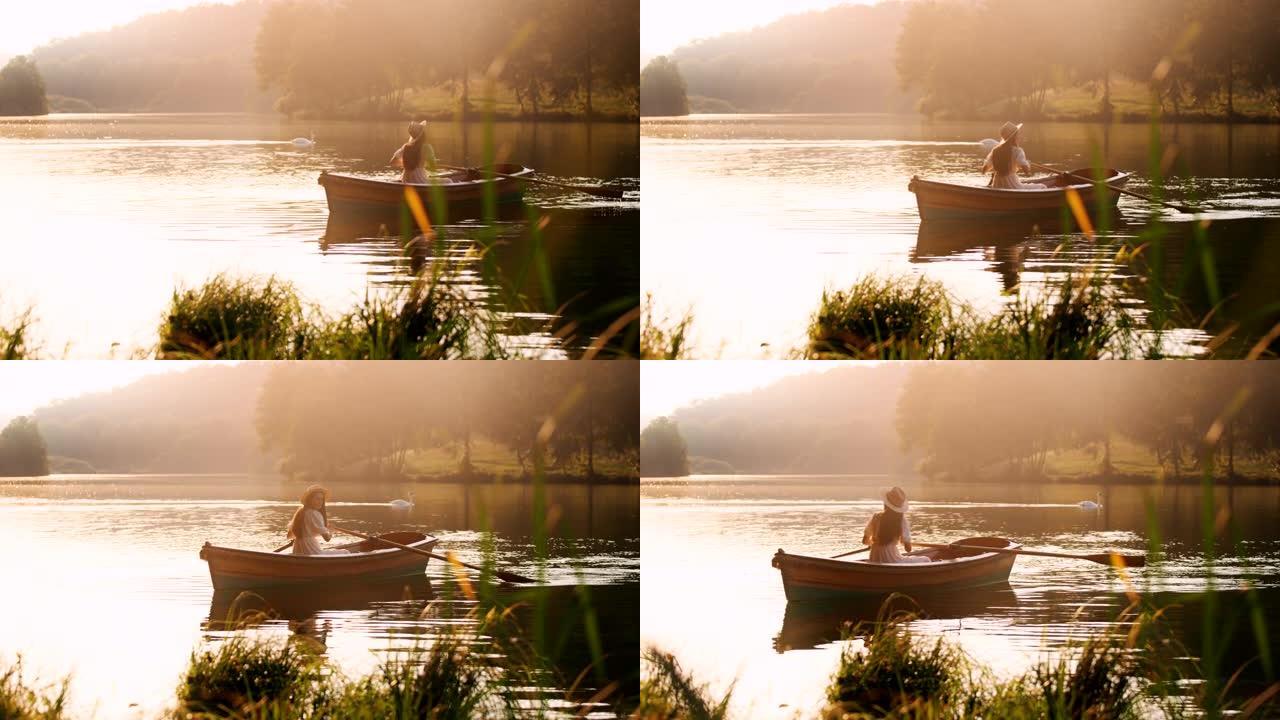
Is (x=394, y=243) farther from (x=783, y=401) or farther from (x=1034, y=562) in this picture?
(x=1034, y=562)

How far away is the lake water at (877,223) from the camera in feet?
56.8

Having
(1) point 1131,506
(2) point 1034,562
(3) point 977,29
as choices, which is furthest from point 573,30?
(1) point 1131,506

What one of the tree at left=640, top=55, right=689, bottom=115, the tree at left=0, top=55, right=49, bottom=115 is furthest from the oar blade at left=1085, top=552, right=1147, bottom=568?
the tree at left=0, top=55, right=49, bottom=115

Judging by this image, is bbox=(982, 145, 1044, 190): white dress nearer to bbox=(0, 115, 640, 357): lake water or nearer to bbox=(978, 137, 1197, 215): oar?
bbox=(978, 137, 1197, 215): oar

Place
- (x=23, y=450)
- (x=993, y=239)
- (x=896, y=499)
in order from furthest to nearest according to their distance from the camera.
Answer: (x=993, y=239), (x=23, y=450), (x=896, y=499)

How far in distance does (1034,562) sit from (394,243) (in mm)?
8920

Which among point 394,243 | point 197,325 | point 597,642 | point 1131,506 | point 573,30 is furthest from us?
point 1131,506

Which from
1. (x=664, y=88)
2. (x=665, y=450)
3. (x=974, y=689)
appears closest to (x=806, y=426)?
(x=665, y=450)

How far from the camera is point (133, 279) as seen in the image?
1931 cm

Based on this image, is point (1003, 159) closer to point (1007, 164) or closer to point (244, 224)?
point (1007, 164)

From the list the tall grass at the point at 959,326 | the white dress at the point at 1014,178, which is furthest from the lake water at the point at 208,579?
the white dress at the point at 1014,178

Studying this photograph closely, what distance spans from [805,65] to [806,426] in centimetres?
487

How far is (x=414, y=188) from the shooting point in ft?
69.5

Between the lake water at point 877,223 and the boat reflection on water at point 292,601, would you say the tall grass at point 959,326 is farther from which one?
the boat reflection on water at point 292,601
